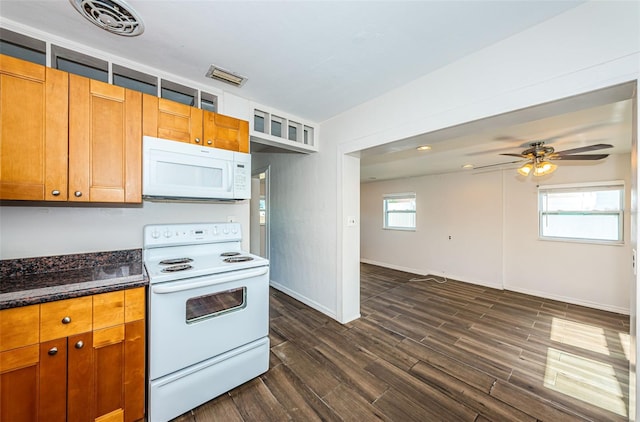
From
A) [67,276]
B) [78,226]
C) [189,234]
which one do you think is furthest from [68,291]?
[189,234]

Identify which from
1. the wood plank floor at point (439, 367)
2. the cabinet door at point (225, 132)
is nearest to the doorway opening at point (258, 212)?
the wood plank floor at point (439, 367)

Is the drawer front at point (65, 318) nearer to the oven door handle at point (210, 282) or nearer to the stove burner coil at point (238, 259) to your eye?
the oven door handle at point (210, 282)

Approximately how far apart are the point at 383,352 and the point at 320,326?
80cm

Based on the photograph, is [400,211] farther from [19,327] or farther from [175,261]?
[19,327]

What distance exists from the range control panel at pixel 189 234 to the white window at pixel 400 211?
4720 mm

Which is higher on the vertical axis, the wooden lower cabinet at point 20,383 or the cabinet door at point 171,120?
the cabinet door at point 171,120

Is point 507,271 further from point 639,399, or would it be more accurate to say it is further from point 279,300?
point 279,300

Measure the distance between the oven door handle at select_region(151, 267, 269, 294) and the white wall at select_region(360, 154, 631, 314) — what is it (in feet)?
15.4

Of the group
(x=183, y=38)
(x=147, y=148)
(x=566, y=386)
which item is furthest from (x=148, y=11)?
(x=566, y=386)

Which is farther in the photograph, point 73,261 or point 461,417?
point 73,261

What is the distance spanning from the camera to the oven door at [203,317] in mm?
1482

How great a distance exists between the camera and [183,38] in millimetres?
1623

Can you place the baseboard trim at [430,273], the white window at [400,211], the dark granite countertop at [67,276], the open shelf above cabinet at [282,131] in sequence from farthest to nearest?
the white window at [400,211], the baseboard trim at [430,273], the open shelf above cabinet at [282,131], the dark granite countertop at [67,276]

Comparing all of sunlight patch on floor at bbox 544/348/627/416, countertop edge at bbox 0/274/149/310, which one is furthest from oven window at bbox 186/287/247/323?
sunlight patch on floor at bbox 544/348/627/416
